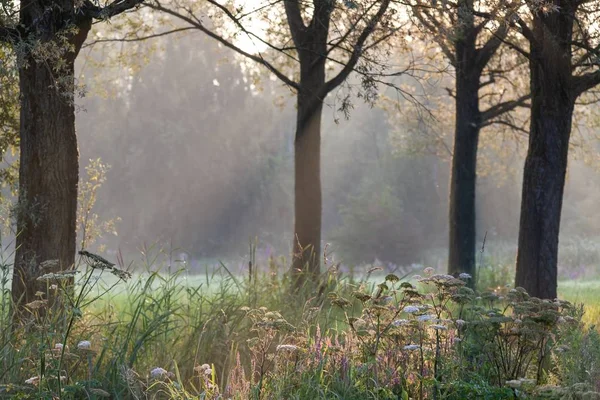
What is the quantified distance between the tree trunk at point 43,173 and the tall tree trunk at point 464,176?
373 inches

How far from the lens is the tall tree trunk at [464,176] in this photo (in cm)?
1666

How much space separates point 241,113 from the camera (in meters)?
40.3

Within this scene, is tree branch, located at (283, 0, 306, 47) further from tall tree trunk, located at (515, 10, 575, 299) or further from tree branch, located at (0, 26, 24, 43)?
tree branch, located at (0, 26, 24, 43)

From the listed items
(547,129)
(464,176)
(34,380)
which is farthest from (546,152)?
(34,380)

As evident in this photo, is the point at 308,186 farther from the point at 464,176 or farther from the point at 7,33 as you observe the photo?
the point at 7,33

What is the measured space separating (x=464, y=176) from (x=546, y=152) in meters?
4.97

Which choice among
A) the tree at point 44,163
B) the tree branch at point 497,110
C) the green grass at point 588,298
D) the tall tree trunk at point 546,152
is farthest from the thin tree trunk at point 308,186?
the tree at point 44,163

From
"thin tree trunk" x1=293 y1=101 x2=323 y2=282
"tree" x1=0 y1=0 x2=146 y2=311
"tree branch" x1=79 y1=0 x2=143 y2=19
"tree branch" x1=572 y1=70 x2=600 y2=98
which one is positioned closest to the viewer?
"tree branch" x1=79 y1=0 x2=143 y2=19

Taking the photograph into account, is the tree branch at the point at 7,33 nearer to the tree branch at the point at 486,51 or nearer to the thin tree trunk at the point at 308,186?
the thin tree trunk at the point at 308,186

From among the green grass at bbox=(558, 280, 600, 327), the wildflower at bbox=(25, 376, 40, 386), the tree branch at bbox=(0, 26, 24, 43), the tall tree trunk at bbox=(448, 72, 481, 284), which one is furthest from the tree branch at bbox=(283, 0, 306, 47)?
the wildflower at bbox=(25, 376, 40, 386)

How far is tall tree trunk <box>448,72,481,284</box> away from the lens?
1666cm

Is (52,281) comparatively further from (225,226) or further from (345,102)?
(225,226)

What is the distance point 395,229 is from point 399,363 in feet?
106

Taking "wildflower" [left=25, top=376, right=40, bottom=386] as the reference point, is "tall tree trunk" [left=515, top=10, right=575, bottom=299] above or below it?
above
